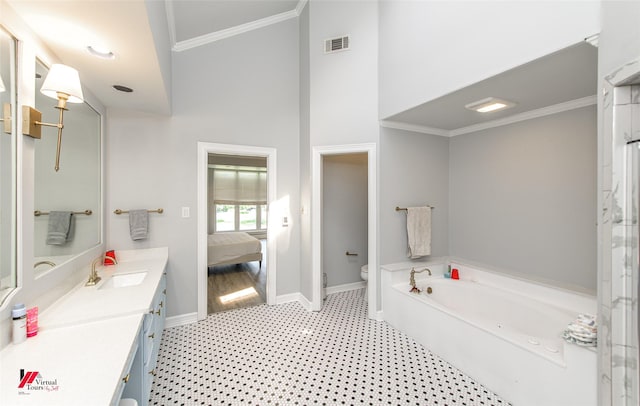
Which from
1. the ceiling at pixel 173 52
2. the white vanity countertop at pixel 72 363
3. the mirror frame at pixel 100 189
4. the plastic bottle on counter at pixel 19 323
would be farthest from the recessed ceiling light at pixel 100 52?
the white vanity countertop at pixel 72 363

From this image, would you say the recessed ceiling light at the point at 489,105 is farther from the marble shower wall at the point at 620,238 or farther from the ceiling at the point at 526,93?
the marble shower wall at the point at 620,238

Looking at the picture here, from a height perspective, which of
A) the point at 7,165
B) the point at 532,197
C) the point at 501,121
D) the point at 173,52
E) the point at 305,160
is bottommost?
the point at 532,197

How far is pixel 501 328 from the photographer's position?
203 cm

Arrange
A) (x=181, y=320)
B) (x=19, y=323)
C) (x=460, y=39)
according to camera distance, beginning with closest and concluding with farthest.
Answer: (x=19, y=323), (x=460, y=39), (x=181, y=320)

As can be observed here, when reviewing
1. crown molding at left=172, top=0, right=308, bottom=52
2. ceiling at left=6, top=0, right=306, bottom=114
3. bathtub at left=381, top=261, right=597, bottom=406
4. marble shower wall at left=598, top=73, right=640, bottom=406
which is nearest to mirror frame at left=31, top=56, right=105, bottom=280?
ceiling at left=6, top=0, right=306, bottom=114

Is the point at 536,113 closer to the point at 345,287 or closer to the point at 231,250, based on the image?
the point at 345,287

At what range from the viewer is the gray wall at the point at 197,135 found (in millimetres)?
2648

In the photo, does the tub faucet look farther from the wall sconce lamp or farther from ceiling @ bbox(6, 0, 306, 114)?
ceiling @ bbox(6, 0, 306, 114)

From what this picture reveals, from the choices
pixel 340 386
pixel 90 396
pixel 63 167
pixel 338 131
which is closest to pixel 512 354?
pixel 340 386

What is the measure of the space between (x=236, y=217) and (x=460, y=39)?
20.4ft

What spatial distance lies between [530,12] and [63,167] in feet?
10.2

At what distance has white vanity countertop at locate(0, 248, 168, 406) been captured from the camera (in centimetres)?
87

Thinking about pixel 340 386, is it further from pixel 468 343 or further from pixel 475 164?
pixel 475 164

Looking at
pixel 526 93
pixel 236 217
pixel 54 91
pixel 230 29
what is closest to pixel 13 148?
pixel 54 91
